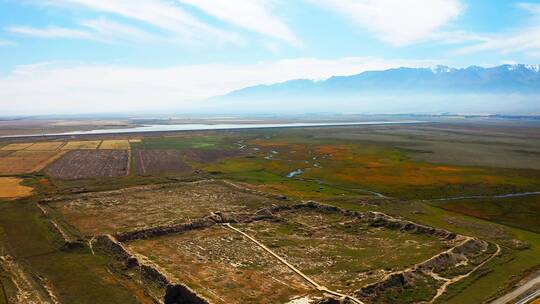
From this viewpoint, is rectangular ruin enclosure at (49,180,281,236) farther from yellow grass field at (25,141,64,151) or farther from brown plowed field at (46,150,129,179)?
yellow grass field at (25,141,64,151)

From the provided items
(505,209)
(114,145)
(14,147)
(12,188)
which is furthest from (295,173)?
(14,147)

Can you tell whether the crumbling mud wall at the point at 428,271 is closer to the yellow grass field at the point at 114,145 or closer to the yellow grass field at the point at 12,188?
the yellow grass field at the point at 12,188

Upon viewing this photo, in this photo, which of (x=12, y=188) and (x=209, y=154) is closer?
(x=12, y=188)

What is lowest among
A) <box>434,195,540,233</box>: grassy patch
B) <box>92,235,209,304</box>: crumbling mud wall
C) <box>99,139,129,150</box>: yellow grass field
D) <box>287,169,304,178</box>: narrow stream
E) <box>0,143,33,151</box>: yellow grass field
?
A: <box>434,195,540,233</box>: grassy patch

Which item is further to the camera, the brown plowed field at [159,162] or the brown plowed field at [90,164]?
the brown plowed field at [159,162]

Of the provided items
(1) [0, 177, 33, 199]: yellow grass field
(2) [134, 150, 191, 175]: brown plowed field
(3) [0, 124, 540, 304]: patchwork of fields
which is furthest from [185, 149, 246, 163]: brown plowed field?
(1) [0, 177, 33, 199]: yellow grass field

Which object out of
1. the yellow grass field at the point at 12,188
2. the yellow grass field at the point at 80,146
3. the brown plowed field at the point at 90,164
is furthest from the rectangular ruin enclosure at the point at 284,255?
the yellow grass field at the point at 80,146

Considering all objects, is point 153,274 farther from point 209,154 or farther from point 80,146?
point 80,146
